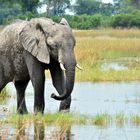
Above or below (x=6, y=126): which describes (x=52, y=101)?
below

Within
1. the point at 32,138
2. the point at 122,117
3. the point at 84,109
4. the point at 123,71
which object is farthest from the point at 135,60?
the point at 32,138

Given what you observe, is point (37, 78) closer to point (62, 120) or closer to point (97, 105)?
point (62, 120)

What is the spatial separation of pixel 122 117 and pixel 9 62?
268 cm

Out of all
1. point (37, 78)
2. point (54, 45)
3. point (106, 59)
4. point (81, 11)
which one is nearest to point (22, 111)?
point (37, 78)

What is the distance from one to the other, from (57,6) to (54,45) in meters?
84.7

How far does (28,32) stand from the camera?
13906 millimetres

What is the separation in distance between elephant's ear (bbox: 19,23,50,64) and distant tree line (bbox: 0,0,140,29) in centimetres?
1902

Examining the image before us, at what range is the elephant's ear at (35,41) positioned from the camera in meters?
13.4

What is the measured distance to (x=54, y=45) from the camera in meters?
13.3

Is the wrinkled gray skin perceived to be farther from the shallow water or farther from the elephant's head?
the shallow water

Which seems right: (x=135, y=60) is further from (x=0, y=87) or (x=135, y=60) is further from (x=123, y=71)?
(x=0, y=87)

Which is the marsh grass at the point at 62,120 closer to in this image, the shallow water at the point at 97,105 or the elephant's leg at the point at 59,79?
the shallow water at the point at 97,105

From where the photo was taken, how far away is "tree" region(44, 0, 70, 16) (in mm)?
90125

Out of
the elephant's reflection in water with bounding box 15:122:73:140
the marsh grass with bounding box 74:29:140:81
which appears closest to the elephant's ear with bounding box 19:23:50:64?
the elephant's reflection in water with bounding box 15:122:73:140
